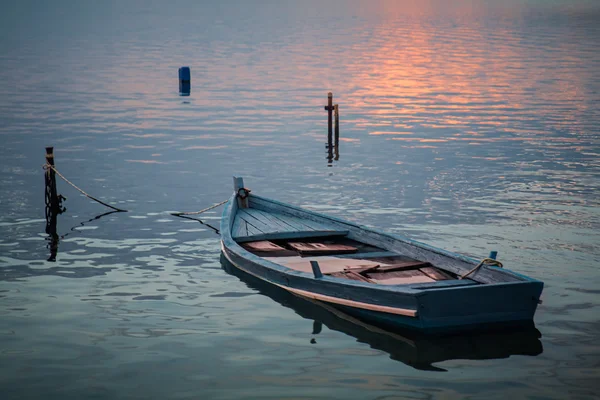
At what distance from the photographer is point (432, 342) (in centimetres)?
1448

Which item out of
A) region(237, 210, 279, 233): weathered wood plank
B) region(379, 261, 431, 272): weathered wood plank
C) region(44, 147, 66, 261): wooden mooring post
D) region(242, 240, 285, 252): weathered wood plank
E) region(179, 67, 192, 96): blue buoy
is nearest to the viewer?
region(379, 261, 431, 272): weathered wood plank

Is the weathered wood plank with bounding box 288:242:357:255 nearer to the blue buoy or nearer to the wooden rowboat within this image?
the wooden rowboat

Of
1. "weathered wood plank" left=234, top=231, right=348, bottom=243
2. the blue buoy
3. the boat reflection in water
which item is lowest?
the boat reflection in water

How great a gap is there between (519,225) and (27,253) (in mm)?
12336

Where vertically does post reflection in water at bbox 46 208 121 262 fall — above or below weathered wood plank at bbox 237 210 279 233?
below

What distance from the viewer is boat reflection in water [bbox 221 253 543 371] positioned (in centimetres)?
1405

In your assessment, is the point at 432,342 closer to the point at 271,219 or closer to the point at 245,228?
the point at 245,228

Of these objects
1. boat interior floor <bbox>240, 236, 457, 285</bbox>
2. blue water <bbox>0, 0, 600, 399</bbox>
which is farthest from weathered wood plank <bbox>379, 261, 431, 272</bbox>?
blue water <bbox>0, 0, 600, 399</bbox>

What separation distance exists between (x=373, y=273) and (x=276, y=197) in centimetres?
1113

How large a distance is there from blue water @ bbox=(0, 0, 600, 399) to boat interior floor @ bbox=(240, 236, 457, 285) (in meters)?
0.89

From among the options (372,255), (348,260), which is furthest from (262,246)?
(372,255)

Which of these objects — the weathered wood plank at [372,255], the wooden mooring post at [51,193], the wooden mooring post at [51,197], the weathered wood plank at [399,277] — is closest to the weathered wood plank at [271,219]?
the weathered wood plank at [372,255]

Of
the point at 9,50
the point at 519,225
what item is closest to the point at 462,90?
the point at 519,225

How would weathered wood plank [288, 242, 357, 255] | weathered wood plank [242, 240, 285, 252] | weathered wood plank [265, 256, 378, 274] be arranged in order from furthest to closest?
weathered wood plank [242, 240, 285, 252]
weathered wood plank [288, 242, 357, 255]
weathered wood plank [265, 256, 378, 274]
